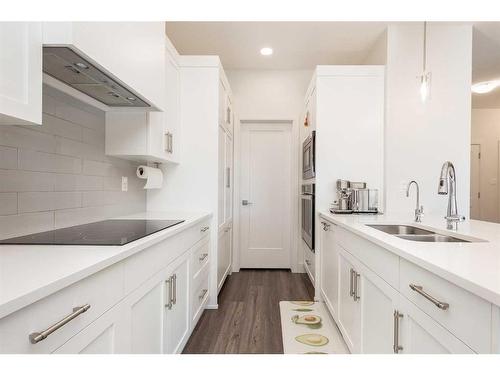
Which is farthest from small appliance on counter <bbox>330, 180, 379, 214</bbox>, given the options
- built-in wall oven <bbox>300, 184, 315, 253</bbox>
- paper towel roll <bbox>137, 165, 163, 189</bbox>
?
paper towel roll <bbox>137, 165, 163, 189</bbox>

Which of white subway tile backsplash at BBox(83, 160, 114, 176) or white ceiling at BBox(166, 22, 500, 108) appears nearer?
white subway tile backsplash at BBox(83, 160, 114, 176)

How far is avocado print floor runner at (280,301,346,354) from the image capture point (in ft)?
6.43

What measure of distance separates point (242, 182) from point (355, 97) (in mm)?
1817

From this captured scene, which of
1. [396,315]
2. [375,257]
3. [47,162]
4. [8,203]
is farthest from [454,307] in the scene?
[47,162]

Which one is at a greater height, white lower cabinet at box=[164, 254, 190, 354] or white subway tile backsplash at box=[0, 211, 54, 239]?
white subway tile backsplash at box=[0, 211, 54, 239]

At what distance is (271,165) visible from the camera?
4.05m

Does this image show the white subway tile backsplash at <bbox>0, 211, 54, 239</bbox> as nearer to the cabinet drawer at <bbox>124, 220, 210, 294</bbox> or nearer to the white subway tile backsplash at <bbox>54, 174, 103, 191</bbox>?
the white subway tile backsplash at <bbox>54, 174, 103, 191</bbox>

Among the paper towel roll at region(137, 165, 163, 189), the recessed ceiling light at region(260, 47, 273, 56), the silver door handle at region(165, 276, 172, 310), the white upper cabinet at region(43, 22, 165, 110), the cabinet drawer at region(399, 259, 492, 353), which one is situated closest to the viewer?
the cabinet drawer at region(399, 259, 492, 353)

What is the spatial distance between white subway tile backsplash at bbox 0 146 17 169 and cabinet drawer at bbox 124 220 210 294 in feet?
2.13

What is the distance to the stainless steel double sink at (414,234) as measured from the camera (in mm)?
1539

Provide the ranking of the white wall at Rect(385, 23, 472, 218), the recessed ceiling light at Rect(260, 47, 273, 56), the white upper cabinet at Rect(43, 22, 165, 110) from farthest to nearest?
1. the recessed ceiling light at Rect(260, 47, 273, 56)
2. the white wall at Rect(385, 23, 472, 218)
3. the white upper cabinet at Rect(43, 22, 165, 110)

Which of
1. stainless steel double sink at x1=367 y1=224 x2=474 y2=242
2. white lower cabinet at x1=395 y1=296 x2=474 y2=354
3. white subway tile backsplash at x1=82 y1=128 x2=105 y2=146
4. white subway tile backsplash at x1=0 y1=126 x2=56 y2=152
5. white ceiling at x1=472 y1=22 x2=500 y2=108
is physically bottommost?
white lower cabinet at x1=395 y1=296 x2=474 y2=354

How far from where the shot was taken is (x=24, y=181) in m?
1.28

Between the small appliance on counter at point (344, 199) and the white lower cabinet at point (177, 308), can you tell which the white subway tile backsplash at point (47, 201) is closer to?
the white lower cabinet at point (177, 308)
